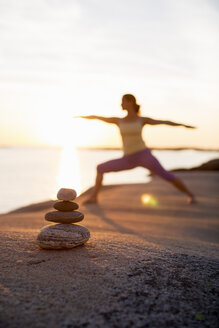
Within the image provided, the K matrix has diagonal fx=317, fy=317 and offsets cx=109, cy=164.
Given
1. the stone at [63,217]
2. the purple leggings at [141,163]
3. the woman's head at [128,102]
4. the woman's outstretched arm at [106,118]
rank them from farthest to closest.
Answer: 1. the purple leggings at [141,163]
2. the woman's head at [128,102]
3. the woman's outstretched arm at [106,118]
4. the stone at [63,217]

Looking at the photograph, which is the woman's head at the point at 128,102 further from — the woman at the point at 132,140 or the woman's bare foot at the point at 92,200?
the woman's bare foot at the point at 92,200

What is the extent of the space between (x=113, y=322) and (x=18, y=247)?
1.58m

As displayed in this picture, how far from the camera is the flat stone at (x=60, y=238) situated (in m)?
3.15

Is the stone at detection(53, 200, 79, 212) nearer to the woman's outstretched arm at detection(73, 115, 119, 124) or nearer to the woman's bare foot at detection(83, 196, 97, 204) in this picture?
the woman's outstretched arm at detection(73, 115, 119, 124)

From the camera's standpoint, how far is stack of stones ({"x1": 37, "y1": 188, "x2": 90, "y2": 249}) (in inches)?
124

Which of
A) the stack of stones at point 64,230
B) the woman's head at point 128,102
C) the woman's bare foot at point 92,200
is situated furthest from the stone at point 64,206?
the woman's bare foot at point 92,200

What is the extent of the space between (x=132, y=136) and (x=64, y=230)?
9.69 feet

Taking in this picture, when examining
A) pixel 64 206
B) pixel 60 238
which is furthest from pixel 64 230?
pixel 64 206

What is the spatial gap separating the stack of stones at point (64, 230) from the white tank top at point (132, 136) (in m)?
2.54

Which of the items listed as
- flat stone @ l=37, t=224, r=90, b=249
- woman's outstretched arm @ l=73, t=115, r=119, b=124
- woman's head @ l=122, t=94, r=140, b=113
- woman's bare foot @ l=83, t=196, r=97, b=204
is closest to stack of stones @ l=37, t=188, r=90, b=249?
flat stone @ l=37, t=224, r=90, b=249

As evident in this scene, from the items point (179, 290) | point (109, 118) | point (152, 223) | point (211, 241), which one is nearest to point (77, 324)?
point (179, 290)

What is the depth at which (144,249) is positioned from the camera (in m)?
3.31

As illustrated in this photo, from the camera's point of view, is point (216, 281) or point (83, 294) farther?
point (216, 281)

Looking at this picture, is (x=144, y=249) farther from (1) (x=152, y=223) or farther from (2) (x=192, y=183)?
(2) (x=192, y=183)
